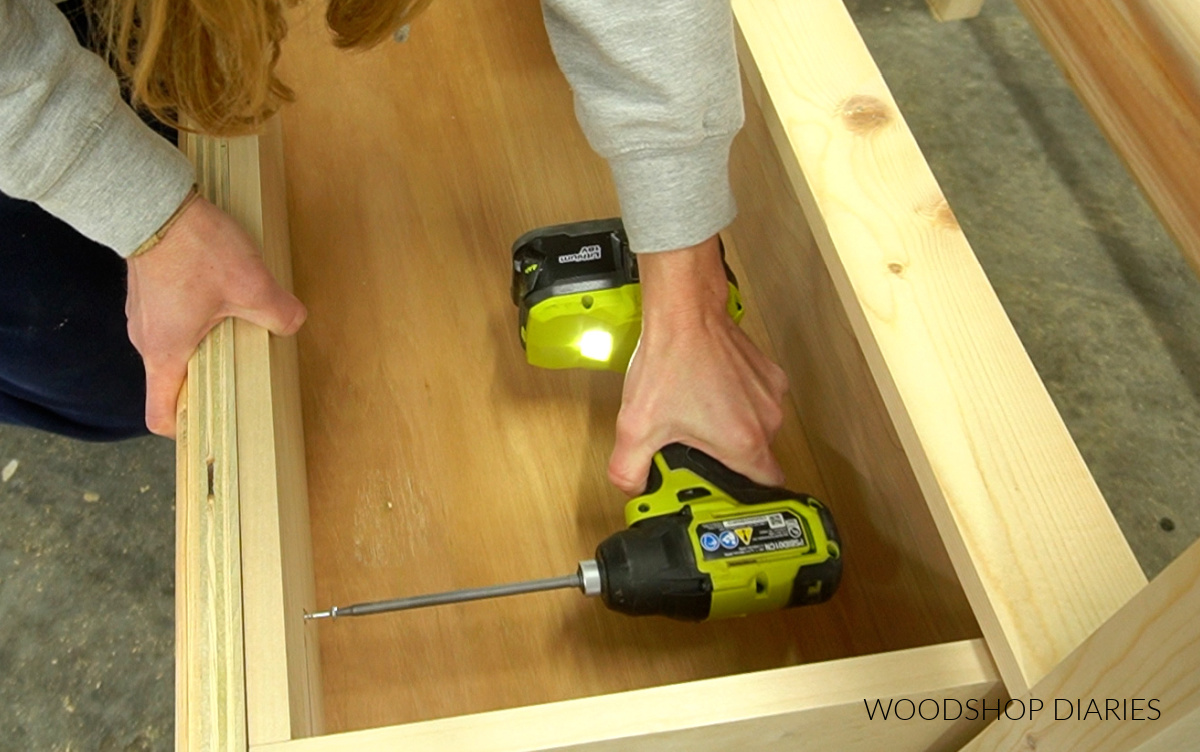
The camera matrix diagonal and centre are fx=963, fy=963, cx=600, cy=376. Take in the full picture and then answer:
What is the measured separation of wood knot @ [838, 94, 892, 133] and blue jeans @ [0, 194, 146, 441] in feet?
2.05

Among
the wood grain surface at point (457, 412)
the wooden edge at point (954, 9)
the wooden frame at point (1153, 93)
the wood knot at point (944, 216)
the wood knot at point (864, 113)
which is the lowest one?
the wooden edge at point (954, 9)

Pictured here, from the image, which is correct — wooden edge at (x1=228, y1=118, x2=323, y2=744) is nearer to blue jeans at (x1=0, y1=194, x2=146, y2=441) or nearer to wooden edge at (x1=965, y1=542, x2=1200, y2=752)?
blue jeans at (x1=0, y1=194, x2=146, y2=441)

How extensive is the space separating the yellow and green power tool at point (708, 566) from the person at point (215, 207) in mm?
58

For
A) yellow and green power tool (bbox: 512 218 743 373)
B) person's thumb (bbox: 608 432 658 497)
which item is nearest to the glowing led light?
yellow and green power tool (bbox: 512 218 743 373)

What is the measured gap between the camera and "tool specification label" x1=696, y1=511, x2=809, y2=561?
683 mm

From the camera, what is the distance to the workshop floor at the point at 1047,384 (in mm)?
1204

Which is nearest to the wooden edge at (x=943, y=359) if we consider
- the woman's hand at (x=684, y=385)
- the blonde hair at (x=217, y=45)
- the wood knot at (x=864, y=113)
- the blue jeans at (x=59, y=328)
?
the wood knot at (x=864, y=113)

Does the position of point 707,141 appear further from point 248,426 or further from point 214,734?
point 214,734

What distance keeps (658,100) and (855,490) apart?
0.40 metres

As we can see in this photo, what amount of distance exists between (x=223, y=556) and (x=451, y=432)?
0.95 feet

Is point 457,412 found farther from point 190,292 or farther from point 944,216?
point 944,216

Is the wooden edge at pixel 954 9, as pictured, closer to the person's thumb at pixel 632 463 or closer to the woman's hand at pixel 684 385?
A: the woman's hand at pixel 684 385

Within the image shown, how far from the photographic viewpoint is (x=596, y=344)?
2.73ft

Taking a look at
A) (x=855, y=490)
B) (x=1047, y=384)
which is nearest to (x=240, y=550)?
(x=855, y=490)
